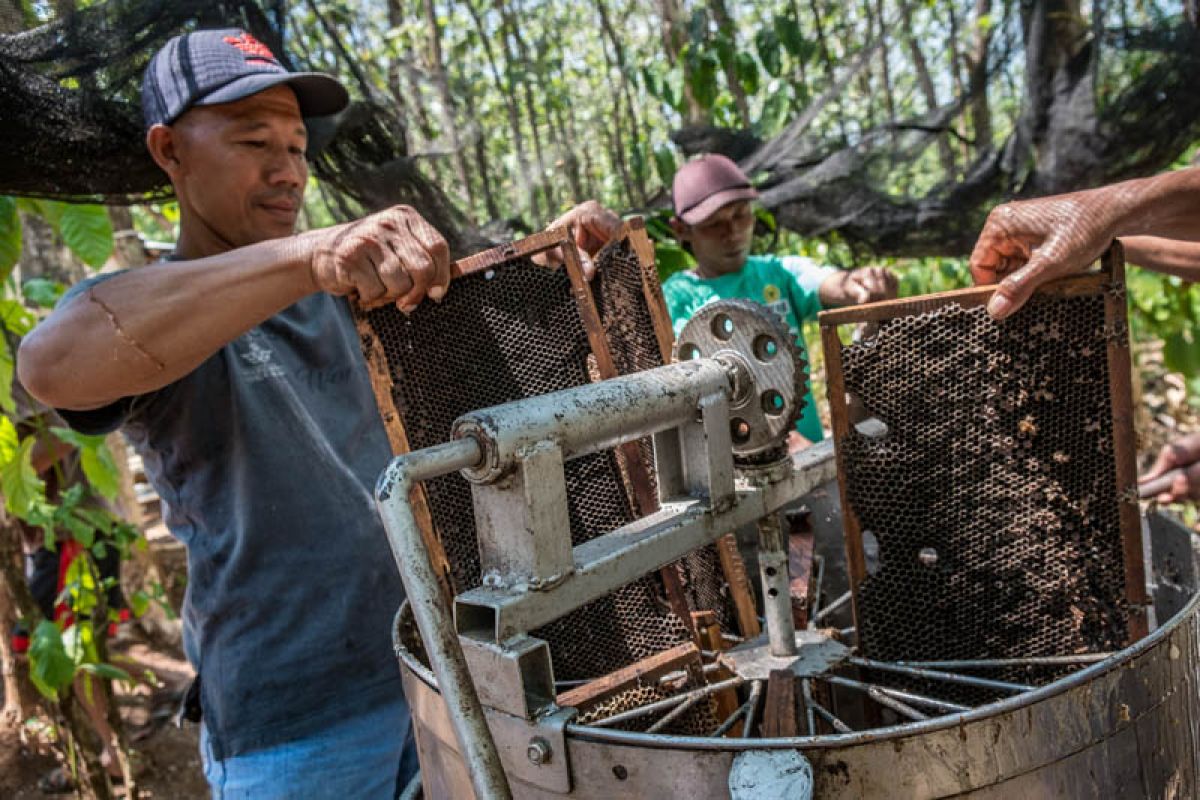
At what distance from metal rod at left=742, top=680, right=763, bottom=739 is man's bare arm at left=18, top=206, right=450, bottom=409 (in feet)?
2.92

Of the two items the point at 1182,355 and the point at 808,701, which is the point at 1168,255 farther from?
the point at 1182,355

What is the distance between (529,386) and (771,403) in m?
0.52

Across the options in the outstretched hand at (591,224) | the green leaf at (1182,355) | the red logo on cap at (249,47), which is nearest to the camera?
the outstretched hand at (591,224)

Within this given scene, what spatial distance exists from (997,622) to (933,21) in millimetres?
4019

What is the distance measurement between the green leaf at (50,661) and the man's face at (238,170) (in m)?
1.98

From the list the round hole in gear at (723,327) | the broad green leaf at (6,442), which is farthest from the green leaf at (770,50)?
the broad green leaf at (6,442)

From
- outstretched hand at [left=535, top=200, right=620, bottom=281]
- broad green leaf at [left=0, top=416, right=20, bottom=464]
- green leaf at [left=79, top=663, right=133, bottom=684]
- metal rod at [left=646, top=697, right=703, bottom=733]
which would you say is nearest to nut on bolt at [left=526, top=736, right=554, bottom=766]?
metal rod at [left=646, top=697, right=703, bottom=733]

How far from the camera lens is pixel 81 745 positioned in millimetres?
3584

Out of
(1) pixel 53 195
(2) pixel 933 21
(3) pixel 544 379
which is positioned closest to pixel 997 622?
(3) pixel 544 379

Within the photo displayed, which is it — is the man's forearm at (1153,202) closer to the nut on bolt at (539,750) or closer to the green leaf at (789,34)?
the nut on bolt at (539,750)

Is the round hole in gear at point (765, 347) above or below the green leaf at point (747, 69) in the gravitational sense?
below

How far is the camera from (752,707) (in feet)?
4.97

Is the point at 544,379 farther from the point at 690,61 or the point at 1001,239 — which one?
the point at 690,61

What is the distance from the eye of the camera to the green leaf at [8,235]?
9.35 feet
